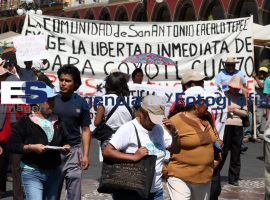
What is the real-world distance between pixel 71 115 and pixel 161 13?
26.3m

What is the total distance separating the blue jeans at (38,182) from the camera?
595cm

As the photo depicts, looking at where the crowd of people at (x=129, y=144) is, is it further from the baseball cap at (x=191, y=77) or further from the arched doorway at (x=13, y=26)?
the arched doorway at (x=13, y=26)

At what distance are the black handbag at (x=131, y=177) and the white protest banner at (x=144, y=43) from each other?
8758 mm

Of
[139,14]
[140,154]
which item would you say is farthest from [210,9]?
[140,154]

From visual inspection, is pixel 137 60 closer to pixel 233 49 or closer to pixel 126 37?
pixel 126 37

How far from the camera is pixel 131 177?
559cm

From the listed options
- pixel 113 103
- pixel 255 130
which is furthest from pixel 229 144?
pixel 255 130

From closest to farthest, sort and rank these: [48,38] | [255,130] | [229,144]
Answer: [229,144], [48,38], [255,130]

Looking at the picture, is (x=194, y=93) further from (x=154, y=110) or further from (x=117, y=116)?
(x=117, y=116)

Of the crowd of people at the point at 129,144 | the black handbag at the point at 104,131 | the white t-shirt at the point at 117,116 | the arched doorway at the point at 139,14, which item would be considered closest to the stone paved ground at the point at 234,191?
the black handbag at the point at 104,131

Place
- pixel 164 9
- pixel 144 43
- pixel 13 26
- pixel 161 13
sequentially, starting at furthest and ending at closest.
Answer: pixel 13 26 < pixel 161 13 < pixel 164 9 < pixel 144 43

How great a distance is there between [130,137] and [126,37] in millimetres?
9292

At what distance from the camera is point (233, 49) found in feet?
48.8

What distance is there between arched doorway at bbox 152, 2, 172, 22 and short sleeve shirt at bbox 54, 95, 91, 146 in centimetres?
2522
